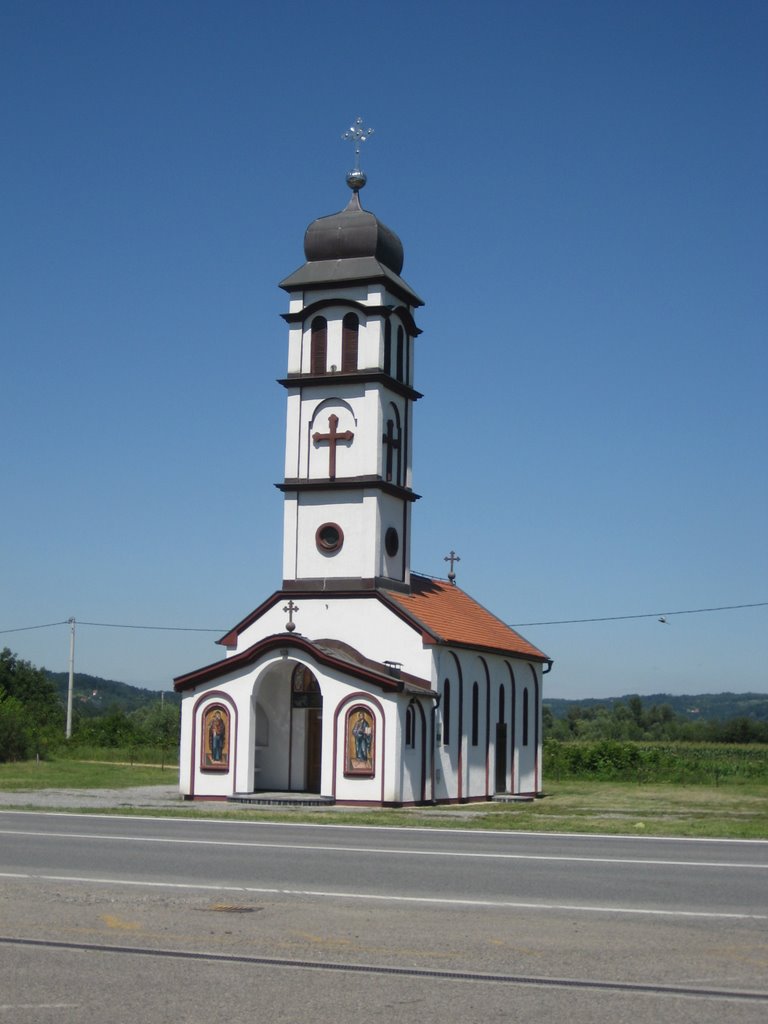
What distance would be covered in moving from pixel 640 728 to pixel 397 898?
418ft

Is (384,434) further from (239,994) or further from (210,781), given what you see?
(239,994)

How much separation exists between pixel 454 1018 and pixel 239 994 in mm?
1439

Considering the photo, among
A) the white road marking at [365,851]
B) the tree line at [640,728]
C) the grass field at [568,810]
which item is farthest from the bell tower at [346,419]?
the tree line at [640,728]

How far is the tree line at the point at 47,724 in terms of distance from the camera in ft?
159

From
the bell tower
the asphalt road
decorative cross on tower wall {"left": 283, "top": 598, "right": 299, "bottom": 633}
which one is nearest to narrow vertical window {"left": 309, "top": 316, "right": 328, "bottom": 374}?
the bell tower

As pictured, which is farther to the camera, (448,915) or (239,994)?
(448,915)

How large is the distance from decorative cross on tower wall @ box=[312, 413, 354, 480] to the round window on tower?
1431mm

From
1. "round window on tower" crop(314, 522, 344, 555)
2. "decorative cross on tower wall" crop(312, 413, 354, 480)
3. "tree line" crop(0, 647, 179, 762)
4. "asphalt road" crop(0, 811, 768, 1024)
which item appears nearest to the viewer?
"asphalt road" crop(0, 811, 768, 1024)

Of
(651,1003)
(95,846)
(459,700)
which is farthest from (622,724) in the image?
(651,1003)

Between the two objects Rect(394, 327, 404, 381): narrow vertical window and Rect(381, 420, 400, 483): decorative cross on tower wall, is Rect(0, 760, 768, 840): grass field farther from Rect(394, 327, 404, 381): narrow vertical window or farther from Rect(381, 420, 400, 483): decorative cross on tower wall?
Rect(394, 327, 404, 381): narrow vertical window

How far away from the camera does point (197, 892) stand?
44.7 feet

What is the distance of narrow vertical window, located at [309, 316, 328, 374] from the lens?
39.2 metres

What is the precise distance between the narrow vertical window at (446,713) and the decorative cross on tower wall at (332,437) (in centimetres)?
674

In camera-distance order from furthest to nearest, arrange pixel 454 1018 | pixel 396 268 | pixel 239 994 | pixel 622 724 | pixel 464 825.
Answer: pixel 622 724
pixel 396 268
pixel 464 825
pixel 239 994
pixel 454 1018
